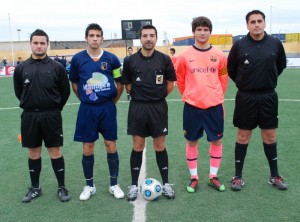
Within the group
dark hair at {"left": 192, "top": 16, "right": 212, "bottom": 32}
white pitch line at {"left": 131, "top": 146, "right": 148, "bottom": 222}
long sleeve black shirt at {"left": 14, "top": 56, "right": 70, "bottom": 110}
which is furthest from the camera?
dark hair at {"left": 192, "top": 16, "right": 212, "bottom": 32}

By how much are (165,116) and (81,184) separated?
1.56m

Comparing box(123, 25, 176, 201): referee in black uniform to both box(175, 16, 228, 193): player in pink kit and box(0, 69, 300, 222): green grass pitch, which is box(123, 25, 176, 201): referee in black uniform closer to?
box(175, 16, 228, 193): player in pink kit

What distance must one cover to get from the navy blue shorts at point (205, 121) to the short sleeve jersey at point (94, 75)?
0.99m

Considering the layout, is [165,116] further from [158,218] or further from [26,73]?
[26,73]

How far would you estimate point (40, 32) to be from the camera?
4043mm

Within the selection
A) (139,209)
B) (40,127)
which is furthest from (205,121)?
(40,127)

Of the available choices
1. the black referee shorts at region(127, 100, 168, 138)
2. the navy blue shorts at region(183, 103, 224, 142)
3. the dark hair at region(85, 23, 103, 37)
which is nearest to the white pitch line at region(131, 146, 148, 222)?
the black referee shorts at region(127, 100, 168, 138)

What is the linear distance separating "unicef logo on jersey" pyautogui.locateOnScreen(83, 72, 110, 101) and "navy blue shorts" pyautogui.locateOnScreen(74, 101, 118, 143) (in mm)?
136

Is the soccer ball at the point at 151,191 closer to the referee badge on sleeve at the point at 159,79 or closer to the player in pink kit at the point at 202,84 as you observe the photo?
the player in pink kit at the point at 202,84

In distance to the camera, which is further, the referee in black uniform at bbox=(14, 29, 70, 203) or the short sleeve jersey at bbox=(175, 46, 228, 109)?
the short sleeve jersey at bbox=(175, 46, 228, 109)

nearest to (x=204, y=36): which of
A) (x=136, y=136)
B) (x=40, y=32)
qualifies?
(x=136, y=136)

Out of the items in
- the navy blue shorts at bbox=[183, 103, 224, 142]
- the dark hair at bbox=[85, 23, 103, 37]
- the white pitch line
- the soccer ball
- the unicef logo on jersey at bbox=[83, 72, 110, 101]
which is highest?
the dark hair at bbox=[85, 23, 103, 37]

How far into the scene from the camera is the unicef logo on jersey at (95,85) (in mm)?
4102

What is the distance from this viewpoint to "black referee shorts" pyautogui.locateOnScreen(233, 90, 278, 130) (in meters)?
4.27
